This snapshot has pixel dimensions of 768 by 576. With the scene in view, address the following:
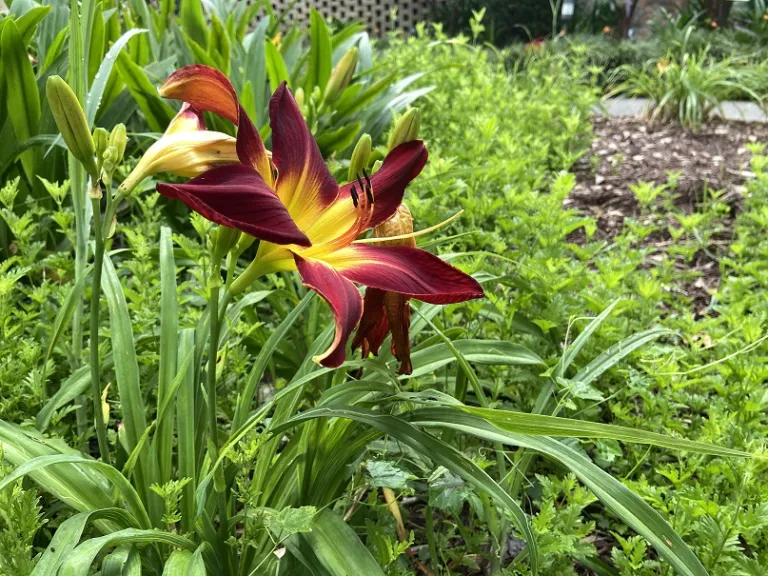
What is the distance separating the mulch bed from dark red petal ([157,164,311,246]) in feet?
5.68

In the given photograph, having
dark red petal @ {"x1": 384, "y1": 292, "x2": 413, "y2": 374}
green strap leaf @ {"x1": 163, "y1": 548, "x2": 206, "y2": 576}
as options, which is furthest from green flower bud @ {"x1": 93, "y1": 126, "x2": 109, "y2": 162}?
green strap leaf @ {"x1": 163, "y1": 548, "x2": 206, "y2": 576}

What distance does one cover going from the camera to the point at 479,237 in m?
1.78

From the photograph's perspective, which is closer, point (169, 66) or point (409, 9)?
point (169, 66)

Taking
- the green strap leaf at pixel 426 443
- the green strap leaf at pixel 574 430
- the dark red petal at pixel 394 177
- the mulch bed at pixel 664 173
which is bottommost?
the mulch bed at pixel 664 173

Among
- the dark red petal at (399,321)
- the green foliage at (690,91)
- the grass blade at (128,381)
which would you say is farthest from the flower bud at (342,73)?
the green foliage at (690,91)

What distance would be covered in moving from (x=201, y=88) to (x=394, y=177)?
26 centimetres

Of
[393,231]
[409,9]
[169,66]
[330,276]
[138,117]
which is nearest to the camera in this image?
[330,276]

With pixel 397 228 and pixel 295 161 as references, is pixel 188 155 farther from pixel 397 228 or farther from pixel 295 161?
pixel 397 228

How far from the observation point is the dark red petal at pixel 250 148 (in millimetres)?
731

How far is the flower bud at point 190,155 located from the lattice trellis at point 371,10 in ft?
28.8

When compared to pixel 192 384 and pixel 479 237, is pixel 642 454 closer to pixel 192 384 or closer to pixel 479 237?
pixel 479 237

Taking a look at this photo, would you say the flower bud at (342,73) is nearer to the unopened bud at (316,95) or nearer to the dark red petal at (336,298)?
the unopened bud at (316,95)

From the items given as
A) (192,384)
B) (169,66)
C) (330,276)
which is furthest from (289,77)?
(330,276)

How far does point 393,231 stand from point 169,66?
182 centimetres
